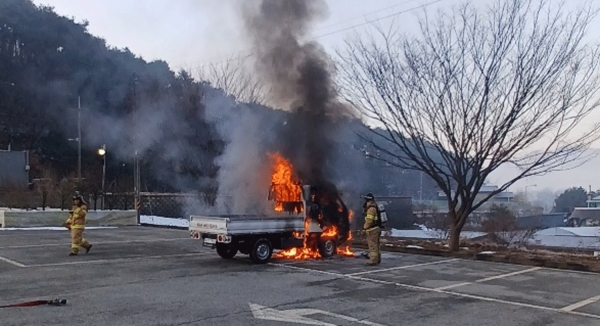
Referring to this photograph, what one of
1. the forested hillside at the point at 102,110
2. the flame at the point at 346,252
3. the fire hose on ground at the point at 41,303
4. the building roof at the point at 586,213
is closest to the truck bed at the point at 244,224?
the flame at the point at 346,252

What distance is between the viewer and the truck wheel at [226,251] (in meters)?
13.0

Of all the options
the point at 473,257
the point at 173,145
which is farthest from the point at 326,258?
the point at 173,145

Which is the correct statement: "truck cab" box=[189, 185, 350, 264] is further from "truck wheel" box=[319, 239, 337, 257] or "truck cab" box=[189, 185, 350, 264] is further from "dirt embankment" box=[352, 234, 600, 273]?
"dirt embankment" box=[352, 234, 600, 273]

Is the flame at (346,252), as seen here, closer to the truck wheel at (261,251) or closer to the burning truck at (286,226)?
the burning truck at (286,226)

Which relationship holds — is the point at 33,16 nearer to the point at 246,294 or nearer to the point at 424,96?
the point at 424,96

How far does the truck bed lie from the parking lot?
76 centimetres

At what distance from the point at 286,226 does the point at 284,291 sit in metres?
3.67

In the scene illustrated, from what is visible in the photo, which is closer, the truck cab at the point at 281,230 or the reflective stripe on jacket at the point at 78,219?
the truck cab at the point at 281,230

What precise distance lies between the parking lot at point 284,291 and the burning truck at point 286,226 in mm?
430

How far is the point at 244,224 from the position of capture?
1193cm

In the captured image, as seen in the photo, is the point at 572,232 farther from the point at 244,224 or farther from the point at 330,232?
the point at 244,224

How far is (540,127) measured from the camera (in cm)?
1384

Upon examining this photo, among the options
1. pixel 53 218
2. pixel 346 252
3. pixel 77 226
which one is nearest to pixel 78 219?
pixel 77 226

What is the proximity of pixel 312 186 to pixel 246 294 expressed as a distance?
510cm
